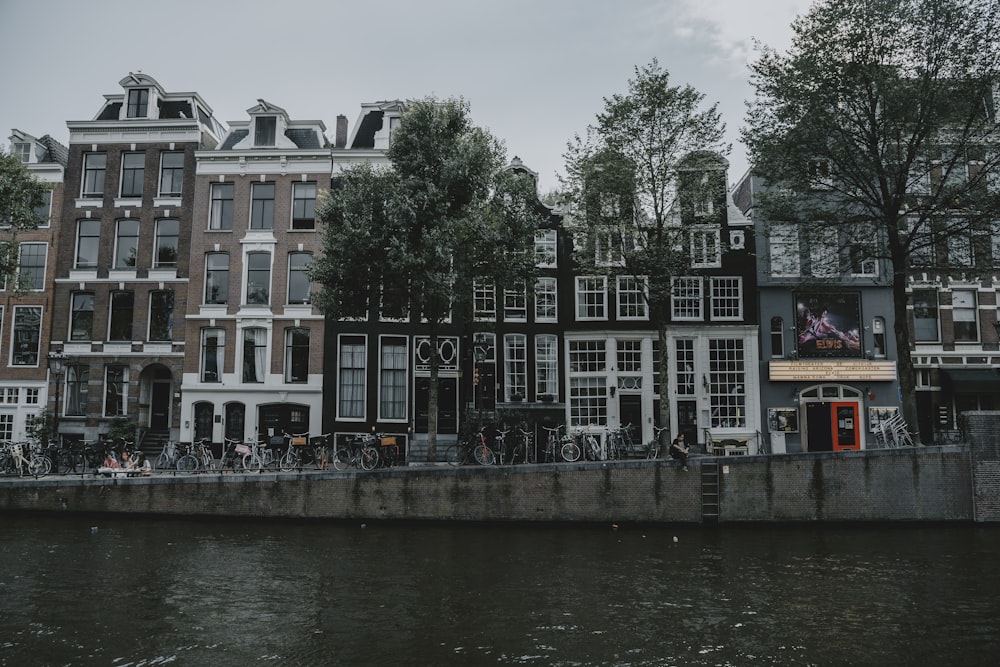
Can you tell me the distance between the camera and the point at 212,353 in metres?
29.7

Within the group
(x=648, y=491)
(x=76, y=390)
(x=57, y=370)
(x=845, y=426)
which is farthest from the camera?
(x=76, y=390)

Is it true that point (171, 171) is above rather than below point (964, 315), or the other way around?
above

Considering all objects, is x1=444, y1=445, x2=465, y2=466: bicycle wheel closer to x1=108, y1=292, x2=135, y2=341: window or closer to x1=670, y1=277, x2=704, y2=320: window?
x1=670, y1=277, x2=704, y2=320: window

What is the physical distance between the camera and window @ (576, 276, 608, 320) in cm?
2927

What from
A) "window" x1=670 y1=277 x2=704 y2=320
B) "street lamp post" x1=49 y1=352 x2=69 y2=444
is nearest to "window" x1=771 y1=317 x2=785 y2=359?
"window" x1=670 y1=277 x2=704 y2=320

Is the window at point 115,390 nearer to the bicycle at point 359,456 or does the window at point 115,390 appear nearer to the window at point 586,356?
the bicycle at point 359,456

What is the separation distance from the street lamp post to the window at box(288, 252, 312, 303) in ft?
30.8

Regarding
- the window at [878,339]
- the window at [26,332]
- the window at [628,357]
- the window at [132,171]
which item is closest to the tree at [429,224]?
the window at [628,357]

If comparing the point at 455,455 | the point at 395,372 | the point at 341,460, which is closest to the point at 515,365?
the point at 395,372

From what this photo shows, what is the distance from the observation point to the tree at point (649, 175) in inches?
928

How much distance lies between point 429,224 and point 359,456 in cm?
818

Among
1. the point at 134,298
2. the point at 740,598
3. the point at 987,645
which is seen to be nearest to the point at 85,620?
the point at 740,598

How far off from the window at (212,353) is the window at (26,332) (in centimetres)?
818

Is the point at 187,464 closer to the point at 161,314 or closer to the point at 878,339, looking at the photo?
the point at 161,314
